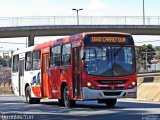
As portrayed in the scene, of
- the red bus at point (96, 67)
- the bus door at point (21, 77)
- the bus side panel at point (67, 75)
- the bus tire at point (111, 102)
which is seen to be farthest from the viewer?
the bus door at point (21, 77)

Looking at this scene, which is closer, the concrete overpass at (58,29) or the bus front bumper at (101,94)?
the bus front bumper at (101,94)

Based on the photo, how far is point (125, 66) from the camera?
2045 centimetres

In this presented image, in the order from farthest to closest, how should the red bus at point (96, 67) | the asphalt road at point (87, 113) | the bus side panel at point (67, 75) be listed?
the bus side panel at point (67, 75), the red bus at point (96, 67), the asphalt road at point (87, 113)

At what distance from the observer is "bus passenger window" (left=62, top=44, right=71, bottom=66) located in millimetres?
21422

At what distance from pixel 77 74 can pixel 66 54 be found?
4.88 feet

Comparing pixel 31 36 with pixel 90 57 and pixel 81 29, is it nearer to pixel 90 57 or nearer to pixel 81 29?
pixel 81 29

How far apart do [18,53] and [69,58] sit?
9028mm

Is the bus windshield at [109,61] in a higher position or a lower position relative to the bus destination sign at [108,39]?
lower

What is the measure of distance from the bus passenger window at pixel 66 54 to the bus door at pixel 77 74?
462 millimetres

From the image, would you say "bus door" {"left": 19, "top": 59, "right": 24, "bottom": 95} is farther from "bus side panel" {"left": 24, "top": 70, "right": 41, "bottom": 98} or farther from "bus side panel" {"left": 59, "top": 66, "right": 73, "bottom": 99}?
"bus side panel" {"left": 59, "top": 66, "right": 73, "bottom": 99}

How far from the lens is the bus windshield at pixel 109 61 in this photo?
2014cm

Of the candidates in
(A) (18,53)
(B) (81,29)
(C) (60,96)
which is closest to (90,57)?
(C) (60,96)

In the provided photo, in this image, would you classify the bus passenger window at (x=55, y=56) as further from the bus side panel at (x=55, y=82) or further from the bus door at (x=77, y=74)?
the bus door at (x=77, y=74)

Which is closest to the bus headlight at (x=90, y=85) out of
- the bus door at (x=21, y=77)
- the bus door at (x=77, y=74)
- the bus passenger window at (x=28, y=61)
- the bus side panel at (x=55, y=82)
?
the bus door at (x=77, y=74)
